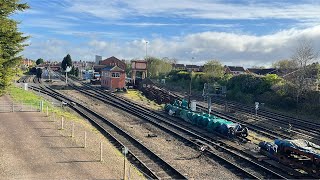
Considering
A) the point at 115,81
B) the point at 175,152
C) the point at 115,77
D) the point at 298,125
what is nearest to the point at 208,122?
the point at 175,152

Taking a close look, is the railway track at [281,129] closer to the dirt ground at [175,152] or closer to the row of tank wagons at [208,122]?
the row of tank wagons at [208,122]

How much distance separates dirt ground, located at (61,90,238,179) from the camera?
17234 millimetres

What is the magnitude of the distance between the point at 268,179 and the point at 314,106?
27.0 metres

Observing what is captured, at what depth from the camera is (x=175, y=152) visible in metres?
21.2

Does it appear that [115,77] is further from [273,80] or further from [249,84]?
[273,80]

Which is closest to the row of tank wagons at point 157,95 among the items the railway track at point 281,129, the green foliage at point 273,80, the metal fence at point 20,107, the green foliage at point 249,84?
the railway track at point 281,129

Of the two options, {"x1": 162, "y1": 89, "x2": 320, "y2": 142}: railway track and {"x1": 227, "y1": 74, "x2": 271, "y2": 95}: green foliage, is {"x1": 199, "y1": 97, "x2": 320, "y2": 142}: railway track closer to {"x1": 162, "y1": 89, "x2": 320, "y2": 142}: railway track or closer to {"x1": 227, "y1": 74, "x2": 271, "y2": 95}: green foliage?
{"x1": 162, "y1": 89, "x2": 320, "y2": 142}: railway track

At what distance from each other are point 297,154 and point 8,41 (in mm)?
19229

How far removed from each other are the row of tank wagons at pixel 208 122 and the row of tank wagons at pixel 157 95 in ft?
28.5

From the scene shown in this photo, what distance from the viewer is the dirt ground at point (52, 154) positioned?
15.0 meters

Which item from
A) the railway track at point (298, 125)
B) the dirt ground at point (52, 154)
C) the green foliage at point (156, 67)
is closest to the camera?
the dirt ground at point (52, 154)

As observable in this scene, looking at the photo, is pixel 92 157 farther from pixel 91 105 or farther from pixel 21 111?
pixel 91 105

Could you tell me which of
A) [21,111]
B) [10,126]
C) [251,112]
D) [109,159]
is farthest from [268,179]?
[251,112]

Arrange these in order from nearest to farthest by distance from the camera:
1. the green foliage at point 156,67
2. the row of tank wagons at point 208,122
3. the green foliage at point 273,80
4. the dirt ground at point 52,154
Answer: the dirt ground at point 52,154, the row of tank wagons at point 208,122, the green foliage at point 273,80, the green foliage at point 156,67
